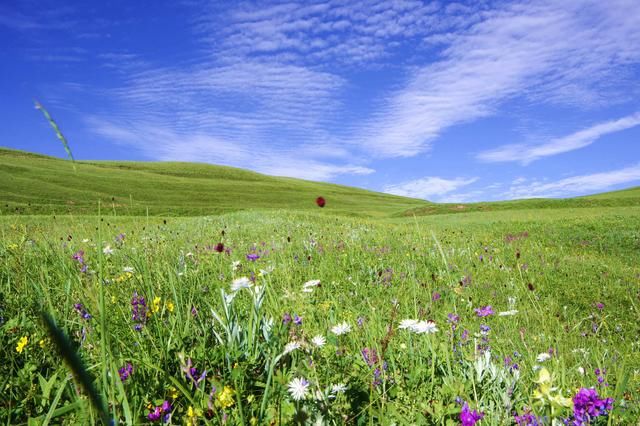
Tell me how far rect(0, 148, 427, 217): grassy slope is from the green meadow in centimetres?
3891

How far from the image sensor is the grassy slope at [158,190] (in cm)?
5341

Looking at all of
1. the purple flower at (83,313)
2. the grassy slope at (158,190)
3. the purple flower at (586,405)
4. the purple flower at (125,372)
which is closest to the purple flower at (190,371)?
the purple flower at (125,372)

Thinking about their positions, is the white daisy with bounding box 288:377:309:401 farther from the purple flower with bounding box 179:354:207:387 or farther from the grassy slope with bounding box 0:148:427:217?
the grassy slope with bounding box 0:148:427:217

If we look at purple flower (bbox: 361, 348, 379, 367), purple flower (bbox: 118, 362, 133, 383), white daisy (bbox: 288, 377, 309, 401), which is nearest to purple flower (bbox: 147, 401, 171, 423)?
purple flower (bbox: 118, 362, 133, 383)

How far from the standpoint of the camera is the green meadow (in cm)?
176

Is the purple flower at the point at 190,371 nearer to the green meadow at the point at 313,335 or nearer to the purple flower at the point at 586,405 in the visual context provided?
the green meadow at the point at 313,335

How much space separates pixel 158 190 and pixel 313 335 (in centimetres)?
7823

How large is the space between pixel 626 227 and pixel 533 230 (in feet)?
11.7

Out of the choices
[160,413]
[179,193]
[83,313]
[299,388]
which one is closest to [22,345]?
[83,313]

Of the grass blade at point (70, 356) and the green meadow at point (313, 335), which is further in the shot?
the green meadow at point (313, 335)

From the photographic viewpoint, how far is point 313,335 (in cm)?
287

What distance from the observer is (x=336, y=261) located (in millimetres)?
7918

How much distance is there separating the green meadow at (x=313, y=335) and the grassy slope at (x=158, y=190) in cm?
3891

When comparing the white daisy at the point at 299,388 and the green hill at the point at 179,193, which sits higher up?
the green hill at the point at 179,193
